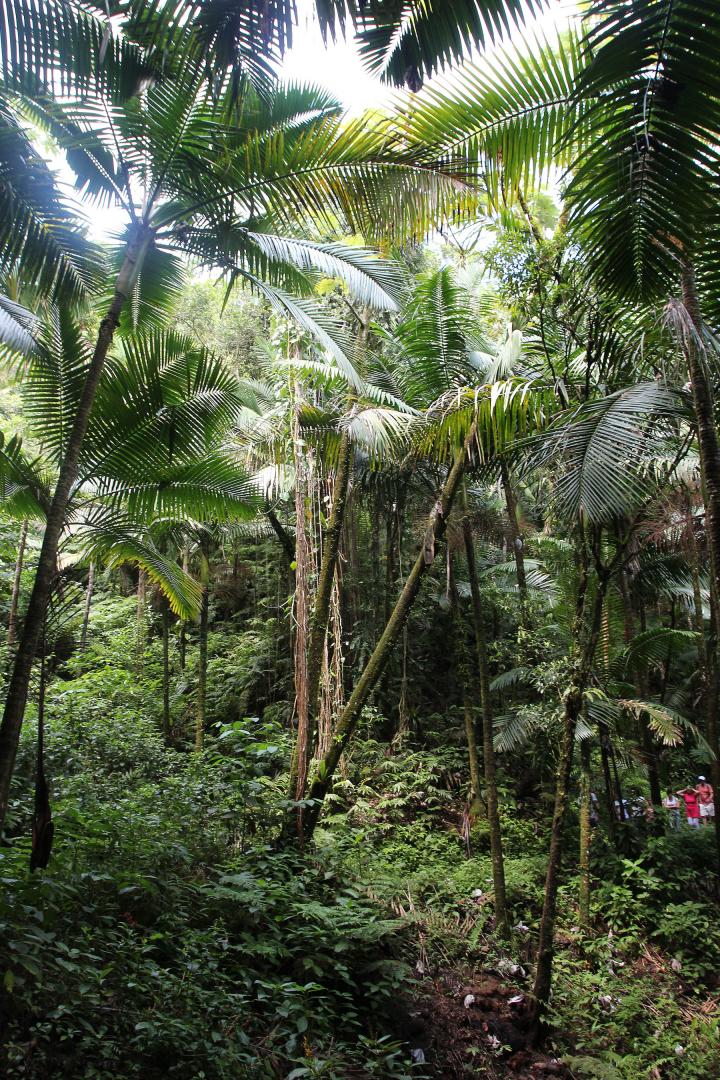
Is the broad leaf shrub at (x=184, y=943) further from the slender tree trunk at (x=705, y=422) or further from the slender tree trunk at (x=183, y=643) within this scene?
the slender tree trunk at (x=183, y=643)

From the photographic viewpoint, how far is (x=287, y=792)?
228 inches

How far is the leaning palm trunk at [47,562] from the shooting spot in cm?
341

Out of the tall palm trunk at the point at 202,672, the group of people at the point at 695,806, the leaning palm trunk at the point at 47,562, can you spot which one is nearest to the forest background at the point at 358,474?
the leaning palm trunk at the point at 47,562

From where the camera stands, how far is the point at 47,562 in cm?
368

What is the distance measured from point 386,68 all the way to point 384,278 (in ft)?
8.70

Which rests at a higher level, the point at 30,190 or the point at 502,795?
the point at 30,190

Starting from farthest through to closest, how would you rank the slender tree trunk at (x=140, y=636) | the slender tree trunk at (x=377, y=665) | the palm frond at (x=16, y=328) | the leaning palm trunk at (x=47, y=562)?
the slender tree trunk at (x=140, y=636)
the slender tree trunk at (x=377, y=665)
the palm frond at (x=16, y=328)
the leaning palm trunk at (x=47, y=562)

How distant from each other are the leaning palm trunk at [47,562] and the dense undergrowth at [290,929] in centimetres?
70

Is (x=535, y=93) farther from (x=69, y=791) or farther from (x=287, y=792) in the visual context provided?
(x=69, y=791)

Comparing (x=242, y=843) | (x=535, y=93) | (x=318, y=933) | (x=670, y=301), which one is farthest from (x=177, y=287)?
(x=318, y=933)

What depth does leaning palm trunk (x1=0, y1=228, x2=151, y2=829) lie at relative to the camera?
3414mm

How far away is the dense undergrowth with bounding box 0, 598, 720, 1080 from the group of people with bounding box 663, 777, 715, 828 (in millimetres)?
885

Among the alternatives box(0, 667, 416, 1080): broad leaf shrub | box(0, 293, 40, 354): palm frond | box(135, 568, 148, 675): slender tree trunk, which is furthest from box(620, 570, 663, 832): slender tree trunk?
box(135, 568, 148, 675): slender tree trunk

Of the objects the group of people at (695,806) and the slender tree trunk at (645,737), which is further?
the group of people at (695,806)
